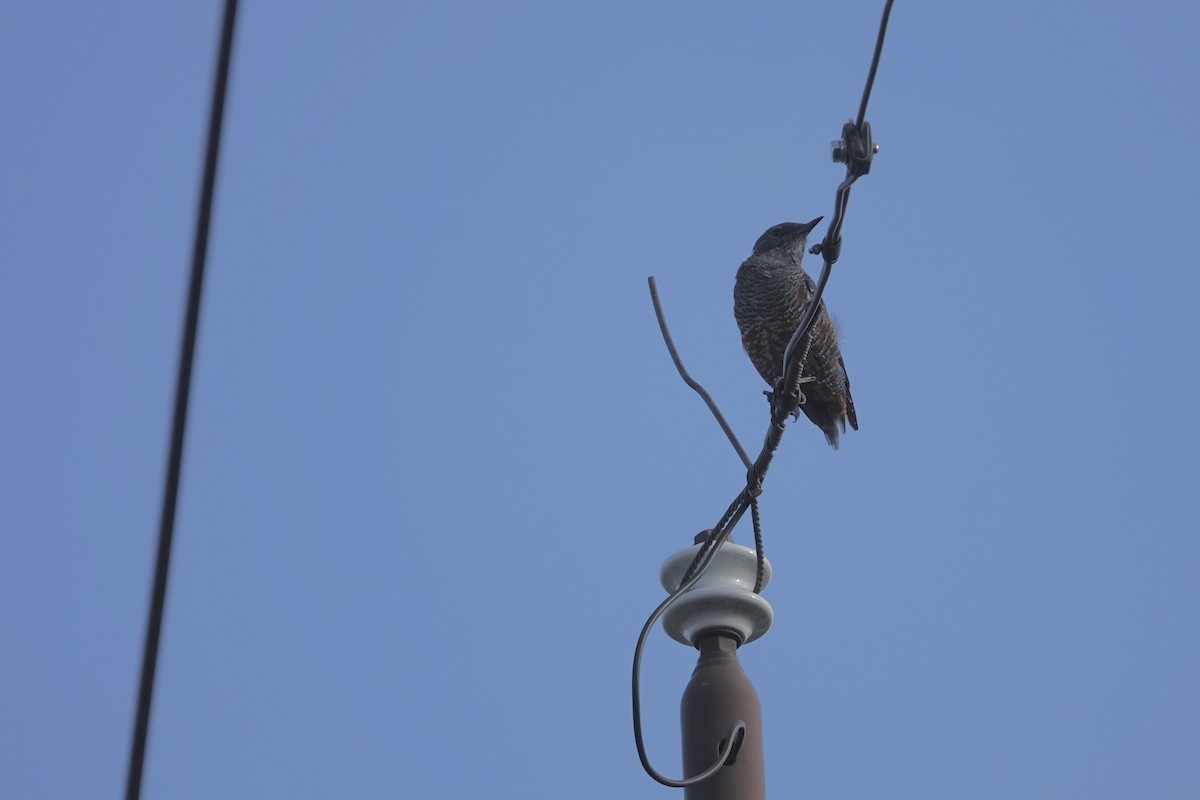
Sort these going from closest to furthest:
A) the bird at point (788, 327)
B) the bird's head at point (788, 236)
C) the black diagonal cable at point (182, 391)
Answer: the black diagonal cable at point (182, 391) → the bird at point (788, 327) → the bird's head at point (788, 236)

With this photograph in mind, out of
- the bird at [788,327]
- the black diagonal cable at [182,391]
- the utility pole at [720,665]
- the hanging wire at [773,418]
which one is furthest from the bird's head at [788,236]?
the black diagonal cable at [182,391]

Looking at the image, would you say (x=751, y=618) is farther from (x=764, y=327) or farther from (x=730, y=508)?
(x=764, y=327)

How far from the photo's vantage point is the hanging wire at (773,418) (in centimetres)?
357

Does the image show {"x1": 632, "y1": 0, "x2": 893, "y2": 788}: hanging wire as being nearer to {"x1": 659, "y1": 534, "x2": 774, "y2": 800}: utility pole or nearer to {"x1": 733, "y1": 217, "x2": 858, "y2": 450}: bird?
{"x1": 659, "y1": 534, "x2": 774, "y2": 800}: utility pole

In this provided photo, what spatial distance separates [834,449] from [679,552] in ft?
16.0

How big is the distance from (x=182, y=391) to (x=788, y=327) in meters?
A: 6.67

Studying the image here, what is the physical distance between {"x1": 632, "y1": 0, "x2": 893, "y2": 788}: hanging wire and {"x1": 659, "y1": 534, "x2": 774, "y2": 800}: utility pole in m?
0.03

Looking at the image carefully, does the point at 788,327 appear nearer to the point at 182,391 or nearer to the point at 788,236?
the point at 788,236

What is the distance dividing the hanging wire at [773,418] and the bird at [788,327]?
12.1 ft

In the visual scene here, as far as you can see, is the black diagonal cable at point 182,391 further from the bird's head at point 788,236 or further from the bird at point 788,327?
the bird's head at point 788,236

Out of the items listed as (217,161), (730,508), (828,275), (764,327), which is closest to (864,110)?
(828,275)

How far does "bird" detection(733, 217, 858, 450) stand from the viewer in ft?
27.8

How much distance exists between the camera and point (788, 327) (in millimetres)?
8672

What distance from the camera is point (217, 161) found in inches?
84.9
